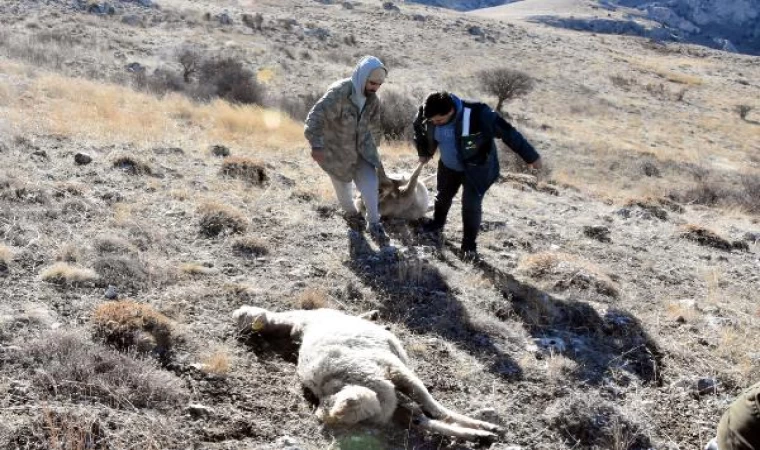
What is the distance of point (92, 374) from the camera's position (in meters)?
3.39

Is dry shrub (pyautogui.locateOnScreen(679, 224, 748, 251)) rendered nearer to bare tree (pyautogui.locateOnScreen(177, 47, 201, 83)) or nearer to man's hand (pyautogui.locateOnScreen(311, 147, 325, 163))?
man's hand (pyautogui.locateOnScreen(311, 147, 325, 163))

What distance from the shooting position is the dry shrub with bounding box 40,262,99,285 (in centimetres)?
452

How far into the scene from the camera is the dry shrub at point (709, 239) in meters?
8.48

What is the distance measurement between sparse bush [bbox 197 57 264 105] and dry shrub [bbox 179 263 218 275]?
1072 cm

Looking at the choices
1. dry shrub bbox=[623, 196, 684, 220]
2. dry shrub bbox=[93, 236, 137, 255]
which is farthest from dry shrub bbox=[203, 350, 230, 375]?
dry shrub bbox=[623, 196, 684, 220]

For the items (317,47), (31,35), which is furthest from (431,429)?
(317,47)

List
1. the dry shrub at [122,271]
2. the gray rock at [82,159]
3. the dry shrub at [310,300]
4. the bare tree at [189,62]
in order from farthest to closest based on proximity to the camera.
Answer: the bare tree at [189,62], the gray rock at [82,159], the dry shrub at [310,300], the dry shrub at [122,271]

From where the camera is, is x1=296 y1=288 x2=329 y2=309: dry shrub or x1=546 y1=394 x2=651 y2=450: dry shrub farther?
x1=296 y1=288 x2=329 y2=309: dry shrub

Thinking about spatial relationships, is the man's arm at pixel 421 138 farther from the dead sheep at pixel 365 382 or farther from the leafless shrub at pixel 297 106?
Answer: the leafless shrub at pixel 297 106

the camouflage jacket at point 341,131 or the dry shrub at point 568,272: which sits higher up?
the camouflage jacket at point 341,131

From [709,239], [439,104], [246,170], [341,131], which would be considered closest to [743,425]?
[439,104]

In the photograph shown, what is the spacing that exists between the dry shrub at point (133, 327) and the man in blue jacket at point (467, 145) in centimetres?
299

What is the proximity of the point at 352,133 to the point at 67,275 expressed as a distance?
2934mm

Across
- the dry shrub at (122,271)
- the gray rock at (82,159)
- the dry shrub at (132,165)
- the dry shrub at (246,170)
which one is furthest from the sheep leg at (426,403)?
the gray rock at (82,159)
